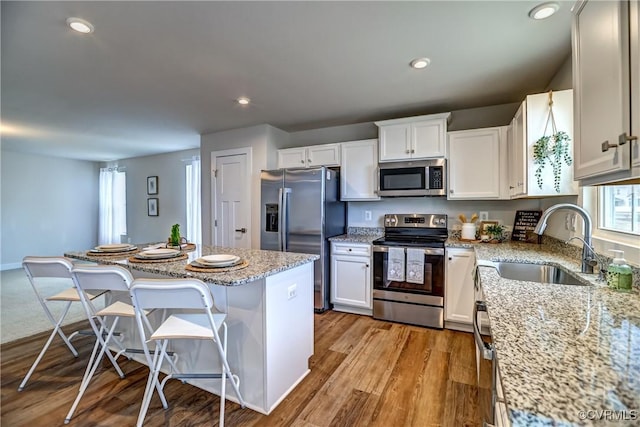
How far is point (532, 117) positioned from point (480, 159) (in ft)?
3.02

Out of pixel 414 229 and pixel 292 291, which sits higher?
pixel 414 229

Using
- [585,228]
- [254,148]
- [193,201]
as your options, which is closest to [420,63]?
[585,228]

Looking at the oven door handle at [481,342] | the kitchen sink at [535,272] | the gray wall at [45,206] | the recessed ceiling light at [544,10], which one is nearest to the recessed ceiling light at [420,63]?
the recessed ceiling light at [544,10]

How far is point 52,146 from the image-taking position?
17.8ft

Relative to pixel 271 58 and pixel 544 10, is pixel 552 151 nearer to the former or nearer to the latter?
pixel 544 10

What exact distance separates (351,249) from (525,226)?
1.81 metres

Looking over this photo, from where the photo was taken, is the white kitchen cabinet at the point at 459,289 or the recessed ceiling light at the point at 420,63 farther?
the white kitchen cabinet at the point at 459,289

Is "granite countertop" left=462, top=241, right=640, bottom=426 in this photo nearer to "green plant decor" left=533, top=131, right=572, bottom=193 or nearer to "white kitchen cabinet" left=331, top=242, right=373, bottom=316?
"green plant decor" left=533, top=131, right=572, bottom=193

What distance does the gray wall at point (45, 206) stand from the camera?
588 centimetres

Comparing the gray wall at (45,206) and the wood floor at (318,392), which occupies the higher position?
the gray wall at (45,206)

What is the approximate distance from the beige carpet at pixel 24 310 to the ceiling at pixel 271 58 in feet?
7.86

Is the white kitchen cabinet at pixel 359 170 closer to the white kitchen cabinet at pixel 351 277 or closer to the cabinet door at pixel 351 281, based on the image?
the white kitchen cabinet at pixel 351 277

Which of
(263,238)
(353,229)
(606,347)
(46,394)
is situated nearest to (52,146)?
(263,238)

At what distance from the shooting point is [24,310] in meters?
3.50
